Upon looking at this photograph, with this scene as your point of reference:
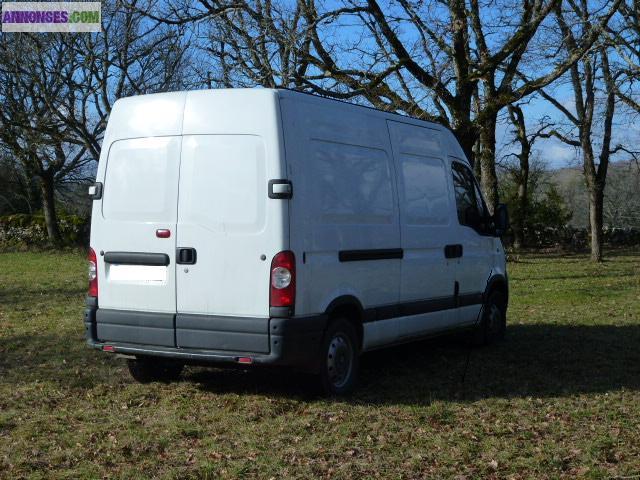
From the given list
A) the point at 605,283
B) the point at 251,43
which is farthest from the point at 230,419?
the point at 605,283

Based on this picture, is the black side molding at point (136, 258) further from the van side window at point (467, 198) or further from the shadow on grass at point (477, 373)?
the van side window at point (467, 198)

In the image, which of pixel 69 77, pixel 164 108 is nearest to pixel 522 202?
pixel 69 77

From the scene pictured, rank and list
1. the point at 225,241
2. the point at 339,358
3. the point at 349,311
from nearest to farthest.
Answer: the point at 225,241 < the point at 339,358 < the point at 349,311

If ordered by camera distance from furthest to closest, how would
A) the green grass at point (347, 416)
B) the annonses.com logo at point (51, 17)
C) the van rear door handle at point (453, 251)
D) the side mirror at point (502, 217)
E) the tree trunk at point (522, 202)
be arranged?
the tree trunk at point (522, 202)
the annonses.com logo at point (51, 17)
the side mirror at point (502, 217)
the van rear door handle at point (453, 251)
the green grass at point (347, 416)

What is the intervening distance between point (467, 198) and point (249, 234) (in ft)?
11.9

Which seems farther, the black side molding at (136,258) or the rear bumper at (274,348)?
the black side molding at (136,258)

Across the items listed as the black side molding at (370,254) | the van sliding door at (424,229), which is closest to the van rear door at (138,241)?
the black side molding at (370,254)

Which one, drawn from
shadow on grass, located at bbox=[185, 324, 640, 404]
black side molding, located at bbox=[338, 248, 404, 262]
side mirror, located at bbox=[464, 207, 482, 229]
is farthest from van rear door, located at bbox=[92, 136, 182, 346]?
side mirror, located at bbox=[464, 207, 482, 229]

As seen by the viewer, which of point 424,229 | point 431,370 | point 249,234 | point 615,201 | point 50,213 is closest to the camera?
point 249,234

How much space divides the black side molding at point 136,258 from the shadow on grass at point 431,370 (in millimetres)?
1340

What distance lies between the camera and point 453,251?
9.11 meters

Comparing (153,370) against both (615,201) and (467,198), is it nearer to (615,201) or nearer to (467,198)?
(467,198)

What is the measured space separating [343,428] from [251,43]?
12930 mm

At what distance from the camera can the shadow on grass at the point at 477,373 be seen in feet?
25.3
